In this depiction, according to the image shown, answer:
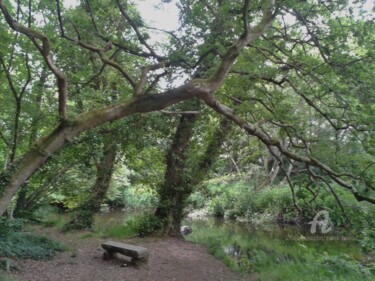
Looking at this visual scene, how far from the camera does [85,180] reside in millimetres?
12242

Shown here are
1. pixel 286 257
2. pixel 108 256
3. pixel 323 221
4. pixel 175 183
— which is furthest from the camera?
pixel 175 183

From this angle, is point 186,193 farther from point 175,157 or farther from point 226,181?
point 226,181

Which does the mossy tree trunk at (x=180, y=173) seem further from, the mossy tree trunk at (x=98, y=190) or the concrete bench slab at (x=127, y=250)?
the concrete bench slab at (x=127, y=250)

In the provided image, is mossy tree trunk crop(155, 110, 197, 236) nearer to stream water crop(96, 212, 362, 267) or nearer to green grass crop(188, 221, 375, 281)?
stream water crop(96, 212, 362, 267)

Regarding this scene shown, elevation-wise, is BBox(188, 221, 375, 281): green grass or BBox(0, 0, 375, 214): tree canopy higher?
BBox(0, 0, 375, 214): tree canopy

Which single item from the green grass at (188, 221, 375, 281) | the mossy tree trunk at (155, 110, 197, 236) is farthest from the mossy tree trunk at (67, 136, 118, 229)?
the green grass at (188, 221, 375, 281)

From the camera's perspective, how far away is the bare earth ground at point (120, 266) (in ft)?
20.4

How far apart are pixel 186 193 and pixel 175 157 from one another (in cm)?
129

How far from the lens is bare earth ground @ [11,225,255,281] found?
622 cm

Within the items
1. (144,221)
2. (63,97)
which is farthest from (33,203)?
(63,97)

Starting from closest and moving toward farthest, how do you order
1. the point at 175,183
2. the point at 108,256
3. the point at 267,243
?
1. the point at 108,256
2. the point at 175,183
3. the point at 267,243

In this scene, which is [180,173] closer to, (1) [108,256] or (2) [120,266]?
(1) [108,256]

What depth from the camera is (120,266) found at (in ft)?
23.9

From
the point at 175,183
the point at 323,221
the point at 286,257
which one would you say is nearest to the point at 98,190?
the point at 175,183
